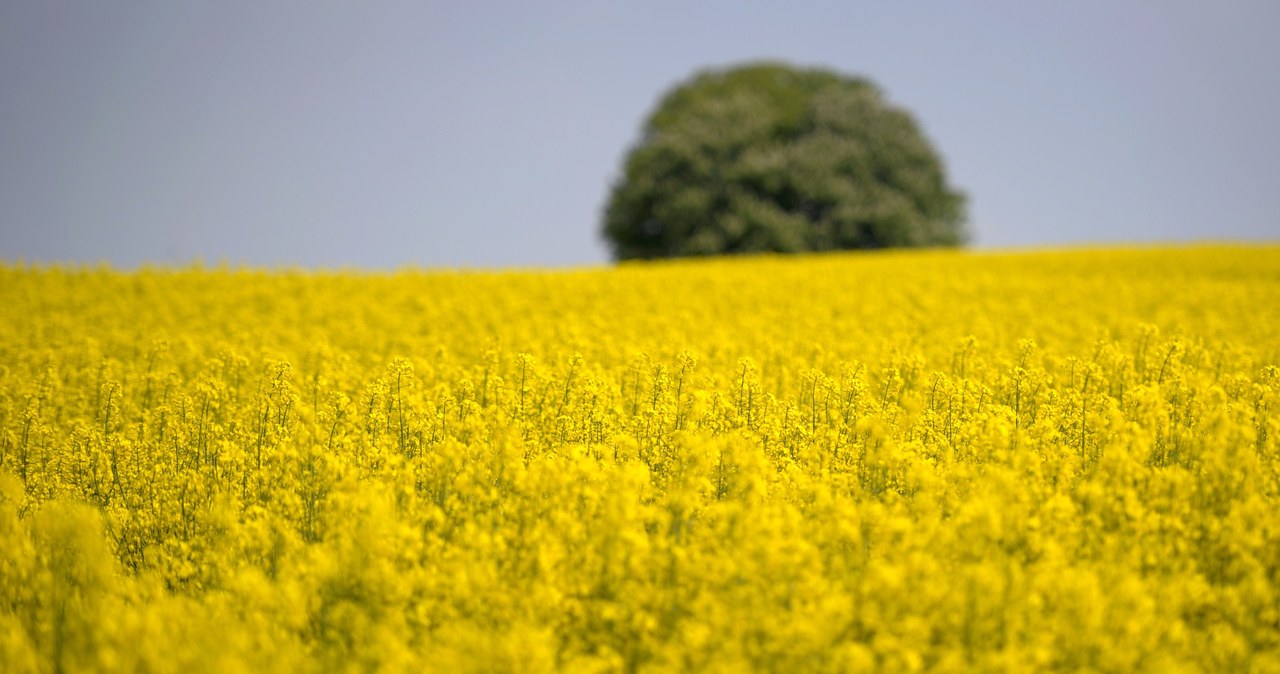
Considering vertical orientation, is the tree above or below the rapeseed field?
above

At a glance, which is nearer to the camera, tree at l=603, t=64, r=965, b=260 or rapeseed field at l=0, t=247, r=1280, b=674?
rapeseed field at l=0, t=247, r=1280, b=674

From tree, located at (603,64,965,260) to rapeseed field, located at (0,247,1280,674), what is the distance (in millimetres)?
29773

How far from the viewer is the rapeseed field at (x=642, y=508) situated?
635cm

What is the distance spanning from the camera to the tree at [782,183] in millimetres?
44500

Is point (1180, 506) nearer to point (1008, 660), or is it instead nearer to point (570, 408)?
point (1008, 660)

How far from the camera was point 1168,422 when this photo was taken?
9406mm

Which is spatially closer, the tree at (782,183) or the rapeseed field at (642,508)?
the rapeseed field at (642,508)

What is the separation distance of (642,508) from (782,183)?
38.9m

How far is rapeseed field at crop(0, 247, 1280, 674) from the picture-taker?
20.8 feet

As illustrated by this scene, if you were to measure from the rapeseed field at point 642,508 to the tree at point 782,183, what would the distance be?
2977 centimetres

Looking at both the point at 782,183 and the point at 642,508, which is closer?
the point at 642,508

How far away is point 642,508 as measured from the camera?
739cm

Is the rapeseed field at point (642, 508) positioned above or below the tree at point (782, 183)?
below

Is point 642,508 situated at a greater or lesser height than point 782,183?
lesser
